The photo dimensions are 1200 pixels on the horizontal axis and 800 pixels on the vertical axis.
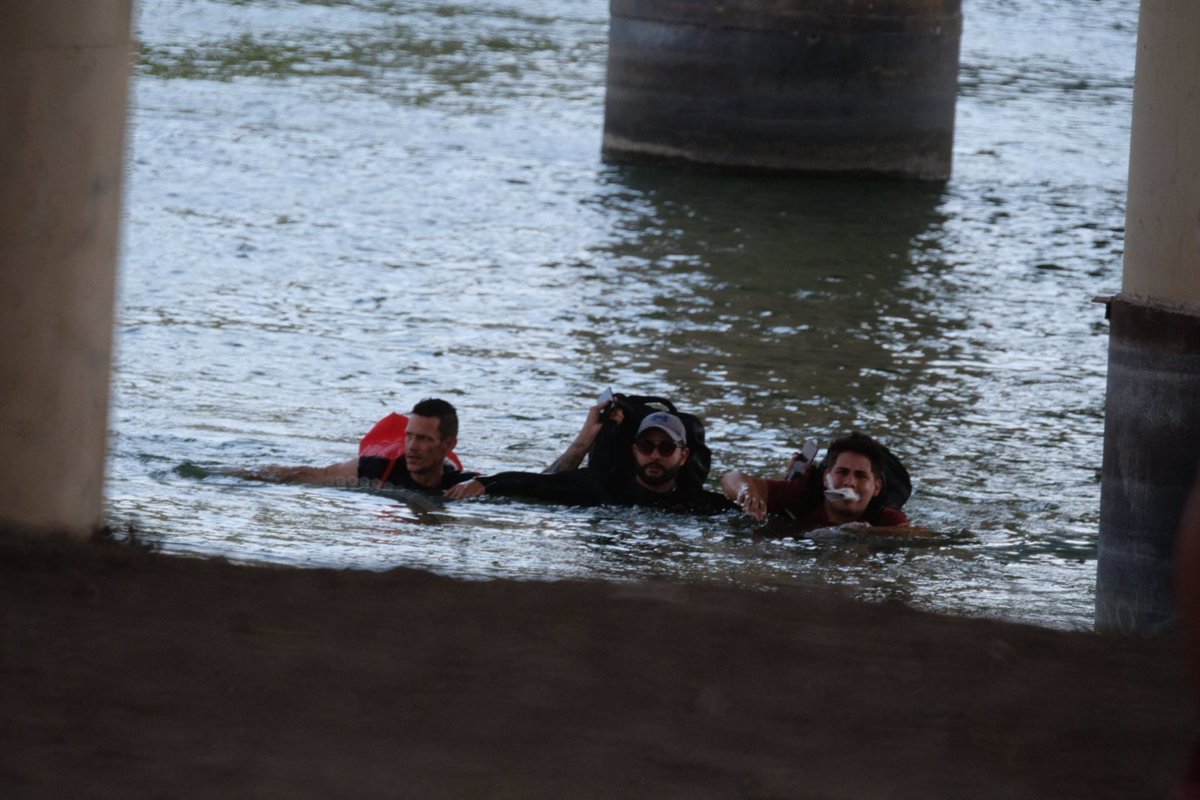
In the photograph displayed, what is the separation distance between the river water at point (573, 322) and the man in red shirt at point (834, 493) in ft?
0.58

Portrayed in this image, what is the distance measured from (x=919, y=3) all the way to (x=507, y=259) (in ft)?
26.2

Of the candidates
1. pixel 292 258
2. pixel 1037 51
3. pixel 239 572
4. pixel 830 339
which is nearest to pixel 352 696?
pixel 239 572

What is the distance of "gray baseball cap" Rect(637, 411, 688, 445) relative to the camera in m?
10.5

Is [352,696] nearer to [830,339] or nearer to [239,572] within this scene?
[239,572]

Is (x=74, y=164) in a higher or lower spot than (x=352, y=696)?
higher

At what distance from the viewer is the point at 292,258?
57.6 feet

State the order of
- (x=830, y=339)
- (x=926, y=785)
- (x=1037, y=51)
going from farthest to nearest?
(x=1037, y=51) → (x=830, y=339) → (x=926, y=785)

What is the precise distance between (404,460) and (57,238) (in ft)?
15.6

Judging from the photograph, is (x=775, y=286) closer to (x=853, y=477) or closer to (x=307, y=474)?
(x=853, y=477)

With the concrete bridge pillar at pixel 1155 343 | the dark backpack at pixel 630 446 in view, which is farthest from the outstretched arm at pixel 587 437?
the concrete bridge pillar at pixel 1155 343

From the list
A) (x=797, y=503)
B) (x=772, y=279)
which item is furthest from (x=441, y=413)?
(x=772, y=279)

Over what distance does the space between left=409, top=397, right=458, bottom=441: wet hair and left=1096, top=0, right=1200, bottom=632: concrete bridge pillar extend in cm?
383

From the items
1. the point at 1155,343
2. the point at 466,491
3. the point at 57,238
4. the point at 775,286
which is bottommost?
the point at 466,491

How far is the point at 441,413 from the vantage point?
412 inches
